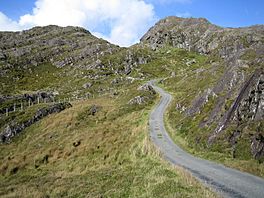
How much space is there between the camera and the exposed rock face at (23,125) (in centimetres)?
5810

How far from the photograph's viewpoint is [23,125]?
6216 cm

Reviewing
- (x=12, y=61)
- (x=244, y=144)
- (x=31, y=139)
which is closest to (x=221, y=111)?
(x=244, y=144)

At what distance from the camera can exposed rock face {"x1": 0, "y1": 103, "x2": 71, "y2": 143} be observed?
58.1m

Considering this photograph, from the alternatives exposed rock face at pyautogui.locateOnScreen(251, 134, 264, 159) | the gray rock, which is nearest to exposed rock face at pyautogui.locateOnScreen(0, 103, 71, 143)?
exposed rock face at pyautogui.locateOnScreen(251, 134, 264, 159)

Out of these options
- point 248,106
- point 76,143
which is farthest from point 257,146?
point 76,143

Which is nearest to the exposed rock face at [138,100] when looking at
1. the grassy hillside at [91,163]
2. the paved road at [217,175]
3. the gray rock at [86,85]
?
the grassy hillside at [91,163]

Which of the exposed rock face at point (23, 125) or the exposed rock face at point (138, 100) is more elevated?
the exposed rock face at point (138, 100)

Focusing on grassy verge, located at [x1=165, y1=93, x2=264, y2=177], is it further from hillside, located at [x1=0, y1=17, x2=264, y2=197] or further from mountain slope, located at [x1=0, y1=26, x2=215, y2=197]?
mountain slope, located at [x1=0, y1=26, x2=215, y2=197]

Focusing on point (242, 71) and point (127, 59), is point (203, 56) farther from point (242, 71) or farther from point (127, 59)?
point (242, 71)

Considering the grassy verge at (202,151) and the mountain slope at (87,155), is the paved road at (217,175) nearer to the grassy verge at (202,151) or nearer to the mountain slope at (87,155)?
the grassy verge at (202,151)

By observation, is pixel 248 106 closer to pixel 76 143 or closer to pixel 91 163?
pixel 91 163

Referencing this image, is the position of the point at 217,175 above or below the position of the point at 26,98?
below

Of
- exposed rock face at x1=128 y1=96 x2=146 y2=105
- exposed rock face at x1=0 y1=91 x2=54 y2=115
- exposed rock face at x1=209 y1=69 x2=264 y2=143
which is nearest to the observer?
exposed rock face at x1=209 y1=69 x2=264 y2=143

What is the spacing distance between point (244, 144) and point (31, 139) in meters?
40.6
